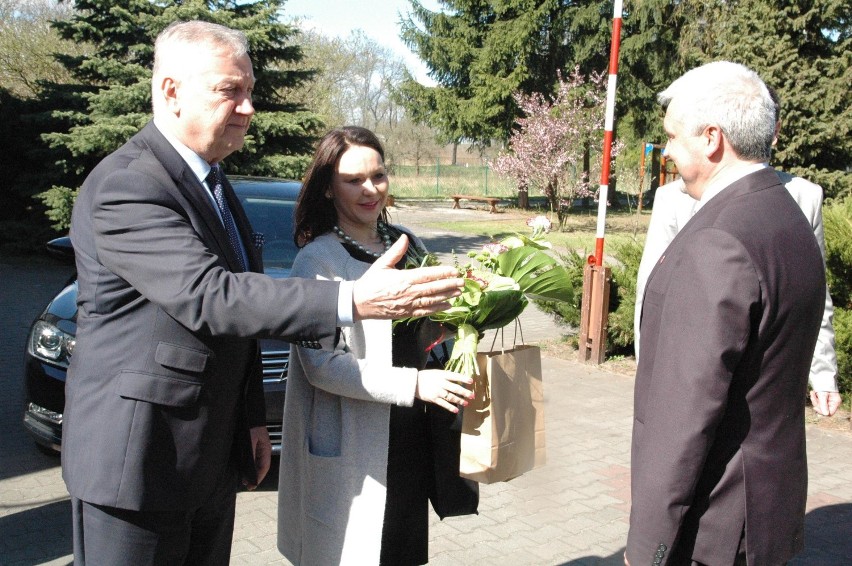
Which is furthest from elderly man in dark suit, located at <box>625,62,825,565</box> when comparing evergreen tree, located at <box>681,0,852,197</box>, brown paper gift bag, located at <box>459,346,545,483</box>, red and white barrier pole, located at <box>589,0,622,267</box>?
evergreen tree, located at <box>681,0,852,197</box>

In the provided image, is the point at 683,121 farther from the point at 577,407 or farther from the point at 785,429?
the point at 577,407

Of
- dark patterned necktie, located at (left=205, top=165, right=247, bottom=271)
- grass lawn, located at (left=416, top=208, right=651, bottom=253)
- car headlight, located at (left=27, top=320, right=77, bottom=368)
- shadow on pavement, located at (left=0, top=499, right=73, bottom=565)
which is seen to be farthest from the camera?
grass lawn, located at (left=416, top=208, right=651, bottom=253)

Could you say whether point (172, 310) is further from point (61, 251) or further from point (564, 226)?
point (564, 226)

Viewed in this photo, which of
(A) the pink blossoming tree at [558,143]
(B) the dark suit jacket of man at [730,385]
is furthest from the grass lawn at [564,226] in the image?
(B) the dark suit jacket of man at [730,385]

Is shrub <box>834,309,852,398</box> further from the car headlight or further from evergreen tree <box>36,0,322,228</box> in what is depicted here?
evergreen tree <box>36,0,322,228</box>

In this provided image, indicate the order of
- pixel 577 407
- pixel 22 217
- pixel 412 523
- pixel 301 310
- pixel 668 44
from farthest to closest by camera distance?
pixel 668 44 → pixel 22 217 → pixel 577 407 → pixel 412 523 → pixel 301 310

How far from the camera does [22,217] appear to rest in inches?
622

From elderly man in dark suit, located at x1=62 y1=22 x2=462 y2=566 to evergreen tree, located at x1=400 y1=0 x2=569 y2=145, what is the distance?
28.5 metres

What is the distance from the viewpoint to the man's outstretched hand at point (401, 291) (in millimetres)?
1882

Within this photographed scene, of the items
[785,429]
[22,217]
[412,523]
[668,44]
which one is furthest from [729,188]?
[668,44]

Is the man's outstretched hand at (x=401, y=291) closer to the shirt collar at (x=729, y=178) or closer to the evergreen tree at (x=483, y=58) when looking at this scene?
the shirt collar at (x=729, y=178)

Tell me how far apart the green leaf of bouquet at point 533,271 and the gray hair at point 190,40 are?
3.38ft

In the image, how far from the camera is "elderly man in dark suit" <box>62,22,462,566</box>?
1880 millimetres

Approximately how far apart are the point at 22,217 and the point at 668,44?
23.1m
